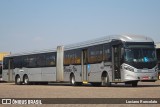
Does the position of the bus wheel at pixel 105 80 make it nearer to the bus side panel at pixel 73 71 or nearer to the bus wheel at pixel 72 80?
the bus side panel at pixel 73 71

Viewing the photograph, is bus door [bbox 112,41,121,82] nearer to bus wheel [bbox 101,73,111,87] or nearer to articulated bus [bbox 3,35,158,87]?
articulated bus [bbox 3,35,158,87]

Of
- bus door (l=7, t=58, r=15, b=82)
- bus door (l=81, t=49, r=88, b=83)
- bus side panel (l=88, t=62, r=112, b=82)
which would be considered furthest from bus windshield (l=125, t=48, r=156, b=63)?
bus door (l=7, t=58, r=15, b=82)

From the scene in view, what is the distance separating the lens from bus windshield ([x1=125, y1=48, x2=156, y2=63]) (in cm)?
2453

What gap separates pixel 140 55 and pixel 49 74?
11.8 metres

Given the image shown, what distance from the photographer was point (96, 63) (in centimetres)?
2764

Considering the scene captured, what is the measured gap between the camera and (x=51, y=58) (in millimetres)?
34500

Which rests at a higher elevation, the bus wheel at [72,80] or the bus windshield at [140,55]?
the bus windshield at [140,55]

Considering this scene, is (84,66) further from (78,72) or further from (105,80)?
(105,80)

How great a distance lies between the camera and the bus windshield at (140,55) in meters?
24.5

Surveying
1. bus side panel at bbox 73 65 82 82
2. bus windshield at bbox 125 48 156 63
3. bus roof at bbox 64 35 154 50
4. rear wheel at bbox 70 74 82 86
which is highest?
bus roof at bbox 64 35 154 50

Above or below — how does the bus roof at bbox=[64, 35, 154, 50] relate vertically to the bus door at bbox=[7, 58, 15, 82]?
above

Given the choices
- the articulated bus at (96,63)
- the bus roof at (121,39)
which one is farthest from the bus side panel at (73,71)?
the bus roof at (121,39)

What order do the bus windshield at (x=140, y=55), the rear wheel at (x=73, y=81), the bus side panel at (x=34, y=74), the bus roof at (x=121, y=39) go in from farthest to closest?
the bus side panel at (x=34, y=74)
the rear wheel at (x=73, y=81)
the bus roof at (x=121, y=39)
the bus windshield at (x=140, y=55)

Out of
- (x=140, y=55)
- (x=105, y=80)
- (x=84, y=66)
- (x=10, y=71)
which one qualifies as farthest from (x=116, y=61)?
(x=10, y=71)
